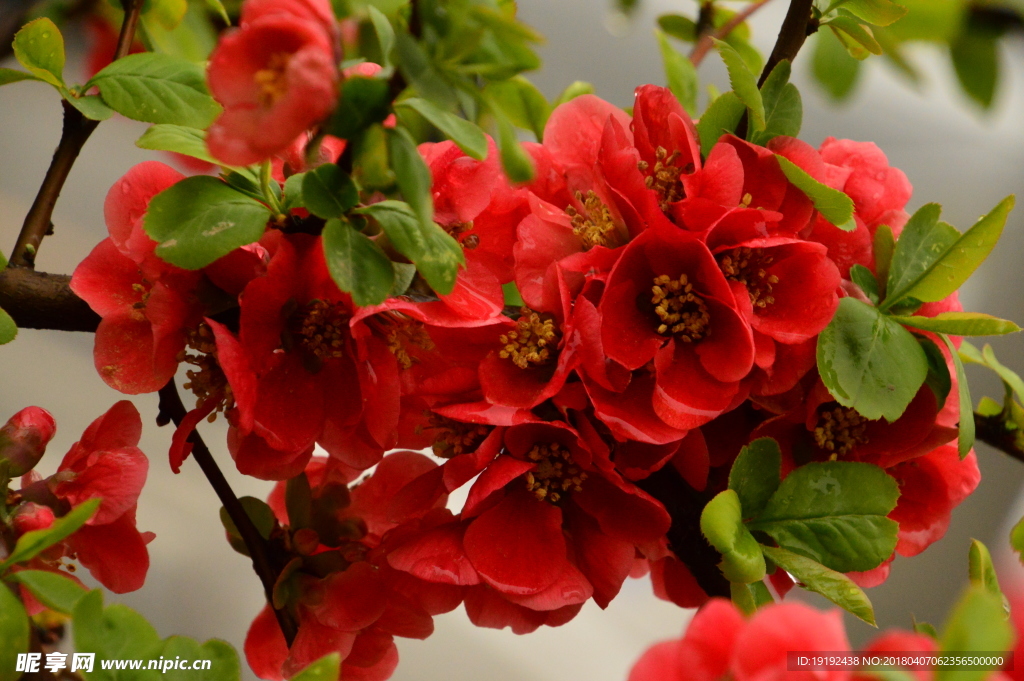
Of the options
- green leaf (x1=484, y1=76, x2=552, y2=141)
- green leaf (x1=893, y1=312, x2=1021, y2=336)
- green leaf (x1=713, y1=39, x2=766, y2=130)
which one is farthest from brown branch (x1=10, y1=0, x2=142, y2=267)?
green leaf (x1=893, y1=312, x2=1021, y2=336)

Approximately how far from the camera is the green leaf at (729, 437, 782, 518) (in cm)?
35

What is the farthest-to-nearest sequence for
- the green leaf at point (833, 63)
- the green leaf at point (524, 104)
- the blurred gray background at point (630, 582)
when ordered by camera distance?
the blurred gray background at point (630, 582)
the green leaf at point (833, 63)
the green leaf at point (524, 104)

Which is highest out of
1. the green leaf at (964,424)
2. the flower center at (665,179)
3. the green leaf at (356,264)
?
the flower center at (665,179)

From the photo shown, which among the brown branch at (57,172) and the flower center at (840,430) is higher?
the brown branch at (57,172)

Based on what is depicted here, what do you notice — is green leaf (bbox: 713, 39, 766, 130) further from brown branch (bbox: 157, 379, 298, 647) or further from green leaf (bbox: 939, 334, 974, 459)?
brown branch (bbox: 157, 379, 298, 647)

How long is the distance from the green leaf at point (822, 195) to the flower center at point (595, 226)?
3.3 inches

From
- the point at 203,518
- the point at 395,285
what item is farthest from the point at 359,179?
the point at 203,518

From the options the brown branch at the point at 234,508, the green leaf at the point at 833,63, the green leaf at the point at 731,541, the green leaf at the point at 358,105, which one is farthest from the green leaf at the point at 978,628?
the green leaf at the point at 833,63

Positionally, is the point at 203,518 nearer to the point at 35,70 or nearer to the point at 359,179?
the point at 35,70

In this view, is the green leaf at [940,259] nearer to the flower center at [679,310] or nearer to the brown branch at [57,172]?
the flower center at [679,310]

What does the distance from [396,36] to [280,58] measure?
39mm

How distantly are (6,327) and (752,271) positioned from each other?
337 millimetres

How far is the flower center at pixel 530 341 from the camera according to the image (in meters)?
0.37

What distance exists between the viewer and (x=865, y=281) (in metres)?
0.40
